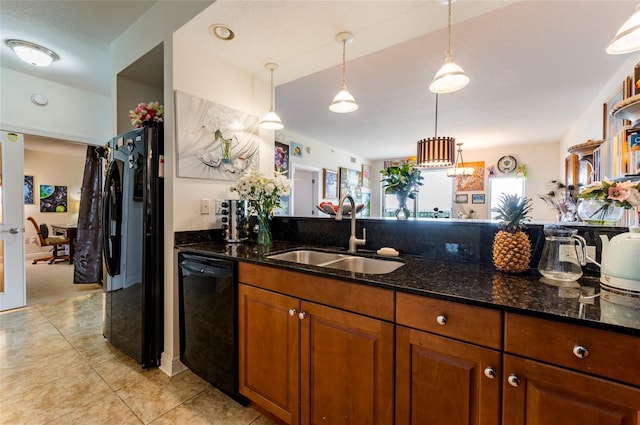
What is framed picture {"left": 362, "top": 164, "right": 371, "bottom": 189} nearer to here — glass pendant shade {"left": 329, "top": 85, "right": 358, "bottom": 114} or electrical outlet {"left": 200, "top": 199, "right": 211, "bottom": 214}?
glass pendant shade {"left": 329, "top": 85, "right": 358, "bottom": 114}

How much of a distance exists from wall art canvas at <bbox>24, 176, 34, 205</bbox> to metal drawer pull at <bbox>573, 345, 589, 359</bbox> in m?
8.76

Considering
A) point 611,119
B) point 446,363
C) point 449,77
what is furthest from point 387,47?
point 611,119

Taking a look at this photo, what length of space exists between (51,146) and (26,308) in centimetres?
452

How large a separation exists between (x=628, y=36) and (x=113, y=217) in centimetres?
312

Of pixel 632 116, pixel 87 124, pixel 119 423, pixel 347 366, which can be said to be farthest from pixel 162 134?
pixel 632 116

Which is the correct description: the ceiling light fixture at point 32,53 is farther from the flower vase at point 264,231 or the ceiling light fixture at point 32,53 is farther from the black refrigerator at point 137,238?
the flower vase at point 264,231

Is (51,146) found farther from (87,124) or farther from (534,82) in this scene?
(534,82)

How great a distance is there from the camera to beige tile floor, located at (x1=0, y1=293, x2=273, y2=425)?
159 cm

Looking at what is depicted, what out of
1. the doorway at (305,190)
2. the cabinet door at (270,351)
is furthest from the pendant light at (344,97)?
the doorway at (305,190)

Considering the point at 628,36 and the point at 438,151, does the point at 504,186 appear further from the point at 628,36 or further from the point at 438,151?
the point at 628,36

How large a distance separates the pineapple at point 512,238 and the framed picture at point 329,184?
5.33m

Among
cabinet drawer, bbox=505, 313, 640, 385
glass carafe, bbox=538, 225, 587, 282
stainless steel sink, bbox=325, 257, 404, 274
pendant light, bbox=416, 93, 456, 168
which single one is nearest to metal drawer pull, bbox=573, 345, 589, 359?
cabinet drawer, bbox=505, 313, 640, 385

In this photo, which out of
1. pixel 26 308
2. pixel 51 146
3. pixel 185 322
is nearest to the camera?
pixel 185 322

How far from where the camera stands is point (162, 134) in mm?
2078
